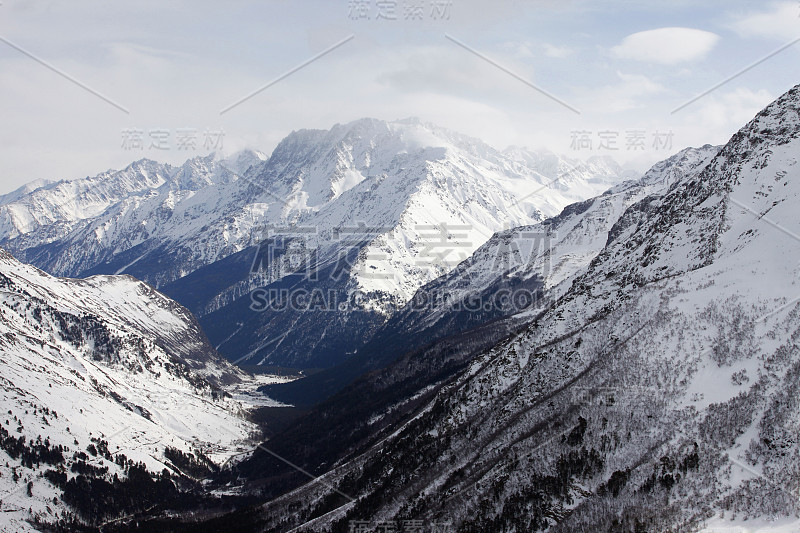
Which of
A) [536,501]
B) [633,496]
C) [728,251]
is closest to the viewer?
[633,496]

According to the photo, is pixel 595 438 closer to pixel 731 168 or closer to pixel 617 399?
pixel 617 399

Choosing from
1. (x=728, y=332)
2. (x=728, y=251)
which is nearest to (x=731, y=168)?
(x=728, y=251)

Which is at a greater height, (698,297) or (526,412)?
(698,297)

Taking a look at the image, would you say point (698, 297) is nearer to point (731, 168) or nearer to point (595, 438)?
point (595, 438)

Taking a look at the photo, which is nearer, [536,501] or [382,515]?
[536,501]

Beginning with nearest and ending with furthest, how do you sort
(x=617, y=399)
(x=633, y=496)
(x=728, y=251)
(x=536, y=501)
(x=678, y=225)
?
(x=633, y=496), (x=536, y=501), (x=617, y=399), (x=728, y=251), (x=678, y=225)

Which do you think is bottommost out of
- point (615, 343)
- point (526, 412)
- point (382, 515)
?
point (382, 515)
